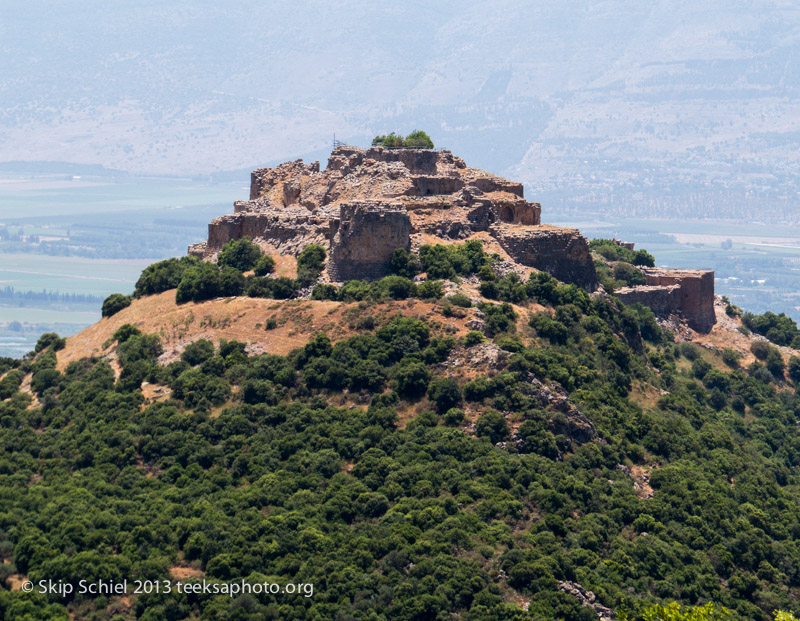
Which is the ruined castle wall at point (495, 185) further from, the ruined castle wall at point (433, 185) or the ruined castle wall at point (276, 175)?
the ruined castle wall at point (276, 175)

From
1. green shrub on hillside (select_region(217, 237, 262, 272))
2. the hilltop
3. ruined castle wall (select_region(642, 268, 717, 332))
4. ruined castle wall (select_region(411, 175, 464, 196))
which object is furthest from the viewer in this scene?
ruined castle wall (select_region(642, 268, 717, 332))

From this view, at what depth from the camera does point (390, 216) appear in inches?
2970

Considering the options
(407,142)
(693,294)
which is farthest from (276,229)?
(693,294)

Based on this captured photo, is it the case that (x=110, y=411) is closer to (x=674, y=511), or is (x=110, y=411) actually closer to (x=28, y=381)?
(x=28, y=381)

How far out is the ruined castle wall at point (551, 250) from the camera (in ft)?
262

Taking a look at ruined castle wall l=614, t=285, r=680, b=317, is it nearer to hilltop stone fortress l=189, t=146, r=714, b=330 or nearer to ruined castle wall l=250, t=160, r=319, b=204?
hilltop stone fortress l=189, t=146, r=714, b=330

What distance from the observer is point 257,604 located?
54.1 m

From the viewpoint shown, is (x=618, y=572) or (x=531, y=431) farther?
(x=531, y=431)

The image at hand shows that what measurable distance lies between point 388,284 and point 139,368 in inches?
503

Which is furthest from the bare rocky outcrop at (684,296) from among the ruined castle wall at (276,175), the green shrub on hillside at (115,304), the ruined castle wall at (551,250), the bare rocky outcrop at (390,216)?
the green shrub on hillside at (115,304)

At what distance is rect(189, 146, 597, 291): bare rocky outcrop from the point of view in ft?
249

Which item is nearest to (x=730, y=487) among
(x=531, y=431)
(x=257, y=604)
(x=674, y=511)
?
(x=674, y=511)

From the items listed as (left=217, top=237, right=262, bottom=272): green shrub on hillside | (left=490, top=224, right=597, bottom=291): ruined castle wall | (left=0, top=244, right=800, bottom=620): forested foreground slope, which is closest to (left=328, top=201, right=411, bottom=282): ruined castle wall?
(left=0, top=244, right=800, bottom=620): forested foreground slope

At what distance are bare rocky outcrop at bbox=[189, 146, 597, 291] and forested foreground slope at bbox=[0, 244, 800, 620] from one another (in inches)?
87.4
